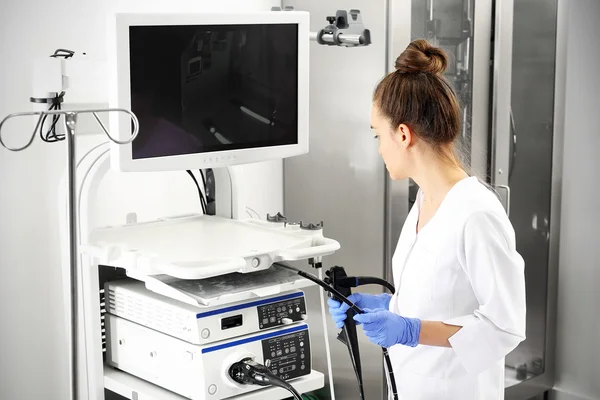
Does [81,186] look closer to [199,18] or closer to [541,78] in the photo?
[199,18]

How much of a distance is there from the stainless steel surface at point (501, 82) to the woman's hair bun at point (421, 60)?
1125 millimetres

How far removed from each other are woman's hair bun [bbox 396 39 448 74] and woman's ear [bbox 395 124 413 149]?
131mm

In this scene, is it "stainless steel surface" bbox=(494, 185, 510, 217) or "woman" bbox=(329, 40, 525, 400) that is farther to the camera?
"stainless steel surface" bbox=(494, 185, 510, 217)

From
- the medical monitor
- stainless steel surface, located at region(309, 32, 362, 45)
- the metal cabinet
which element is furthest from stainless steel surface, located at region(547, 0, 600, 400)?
the medical monitor

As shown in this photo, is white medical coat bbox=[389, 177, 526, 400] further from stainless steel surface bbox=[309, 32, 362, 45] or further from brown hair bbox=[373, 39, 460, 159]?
stainless steel surface bbox=[309, 32, 362, 45]

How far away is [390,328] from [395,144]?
1.31ft

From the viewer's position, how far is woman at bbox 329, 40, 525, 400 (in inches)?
64.4

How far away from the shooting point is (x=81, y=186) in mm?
1944

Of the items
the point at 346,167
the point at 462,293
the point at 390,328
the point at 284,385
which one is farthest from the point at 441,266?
the point at 346,167

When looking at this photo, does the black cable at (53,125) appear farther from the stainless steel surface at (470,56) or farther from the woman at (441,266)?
the stainless steel surface at (470,56)

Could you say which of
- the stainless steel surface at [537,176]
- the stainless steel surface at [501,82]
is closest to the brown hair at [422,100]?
the stainless steel surface at [501,82]

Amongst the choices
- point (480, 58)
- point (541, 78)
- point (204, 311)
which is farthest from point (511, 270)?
point (541, 78)

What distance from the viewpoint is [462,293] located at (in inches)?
67.5

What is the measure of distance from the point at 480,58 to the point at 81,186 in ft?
5.02
